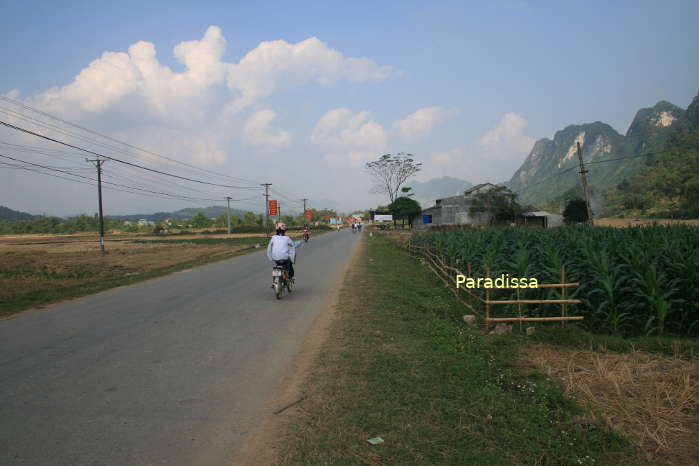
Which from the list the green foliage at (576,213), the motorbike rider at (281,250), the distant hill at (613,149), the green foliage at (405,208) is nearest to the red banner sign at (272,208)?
the green foliage at (405,208)

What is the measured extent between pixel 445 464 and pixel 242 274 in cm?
1330

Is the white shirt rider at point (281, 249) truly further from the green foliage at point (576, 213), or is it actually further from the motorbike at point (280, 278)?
the green foliage at point (576, 213)

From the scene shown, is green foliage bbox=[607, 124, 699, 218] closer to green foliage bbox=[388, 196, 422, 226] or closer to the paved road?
green foliage bbox=[388, 196, 422, 226]

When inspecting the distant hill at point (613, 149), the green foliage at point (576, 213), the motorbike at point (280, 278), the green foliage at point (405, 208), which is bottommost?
the motorbike at point (280, 278)

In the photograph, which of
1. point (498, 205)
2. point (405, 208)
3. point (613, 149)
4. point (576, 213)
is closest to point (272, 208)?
point (405, 208)

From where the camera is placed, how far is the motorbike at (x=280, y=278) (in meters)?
10.2

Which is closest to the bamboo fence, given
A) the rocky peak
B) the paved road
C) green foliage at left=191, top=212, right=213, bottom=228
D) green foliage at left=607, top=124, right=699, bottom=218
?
the paved road

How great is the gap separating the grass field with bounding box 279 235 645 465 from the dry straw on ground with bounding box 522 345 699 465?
0.24 metres

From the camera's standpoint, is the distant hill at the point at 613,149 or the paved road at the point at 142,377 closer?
the paved road at the point at 142,377

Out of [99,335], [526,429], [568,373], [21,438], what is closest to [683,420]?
[568,373]

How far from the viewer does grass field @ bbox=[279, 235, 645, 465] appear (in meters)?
3.22

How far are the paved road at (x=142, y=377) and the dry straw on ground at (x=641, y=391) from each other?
3.41m

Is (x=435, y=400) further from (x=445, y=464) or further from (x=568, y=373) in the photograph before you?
(x=568, y=373)

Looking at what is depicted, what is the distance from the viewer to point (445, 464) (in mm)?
3053
